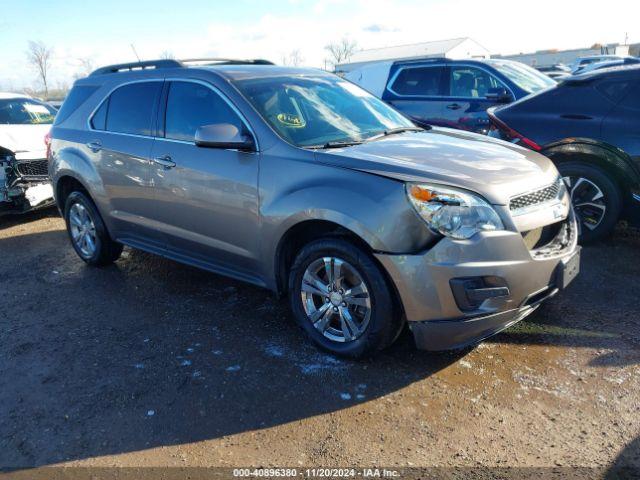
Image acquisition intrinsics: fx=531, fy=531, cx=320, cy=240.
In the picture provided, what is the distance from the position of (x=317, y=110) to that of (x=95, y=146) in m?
2.21

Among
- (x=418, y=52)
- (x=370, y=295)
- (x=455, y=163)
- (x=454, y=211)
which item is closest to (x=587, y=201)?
(x=455, y=163)

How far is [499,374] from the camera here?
3260 millimetres

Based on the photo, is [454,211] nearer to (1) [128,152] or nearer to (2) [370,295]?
(2) [370,295]

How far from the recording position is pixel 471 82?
8.59 metres

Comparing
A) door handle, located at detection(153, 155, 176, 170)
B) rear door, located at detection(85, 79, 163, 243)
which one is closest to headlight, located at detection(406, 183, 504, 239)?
door handle, located at detection(153, 155, 176, 170)

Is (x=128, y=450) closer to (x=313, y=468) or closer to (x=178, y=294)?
(x=313, y=468)

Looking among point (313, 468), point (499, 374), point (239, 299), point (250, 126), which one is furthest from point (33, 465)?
point (499, 374)

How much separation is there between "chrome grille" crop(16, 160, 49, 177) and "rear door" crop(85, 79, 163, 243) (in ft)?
Answer: 9.01

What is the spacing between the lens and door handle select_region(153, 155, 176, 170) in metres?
4.13

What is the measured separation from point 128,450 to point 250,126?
7.18 ft

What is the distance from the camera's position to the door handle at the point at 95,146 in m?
4.84

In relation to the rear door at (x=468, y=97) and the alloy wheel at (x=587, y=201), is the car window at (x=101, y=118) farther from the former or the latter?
the rear door at (x=468, y=97)

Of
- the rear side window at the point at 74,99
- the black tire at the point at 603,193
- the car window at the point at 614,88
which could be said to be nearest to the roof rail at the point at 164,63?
the rear side window at the point at 74,99

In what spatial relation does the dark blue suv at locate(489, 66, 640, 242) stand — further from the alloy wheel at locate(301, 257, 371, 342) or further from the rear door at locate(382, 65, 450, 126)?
the rear door at locate(382, 65, 450, 126)
